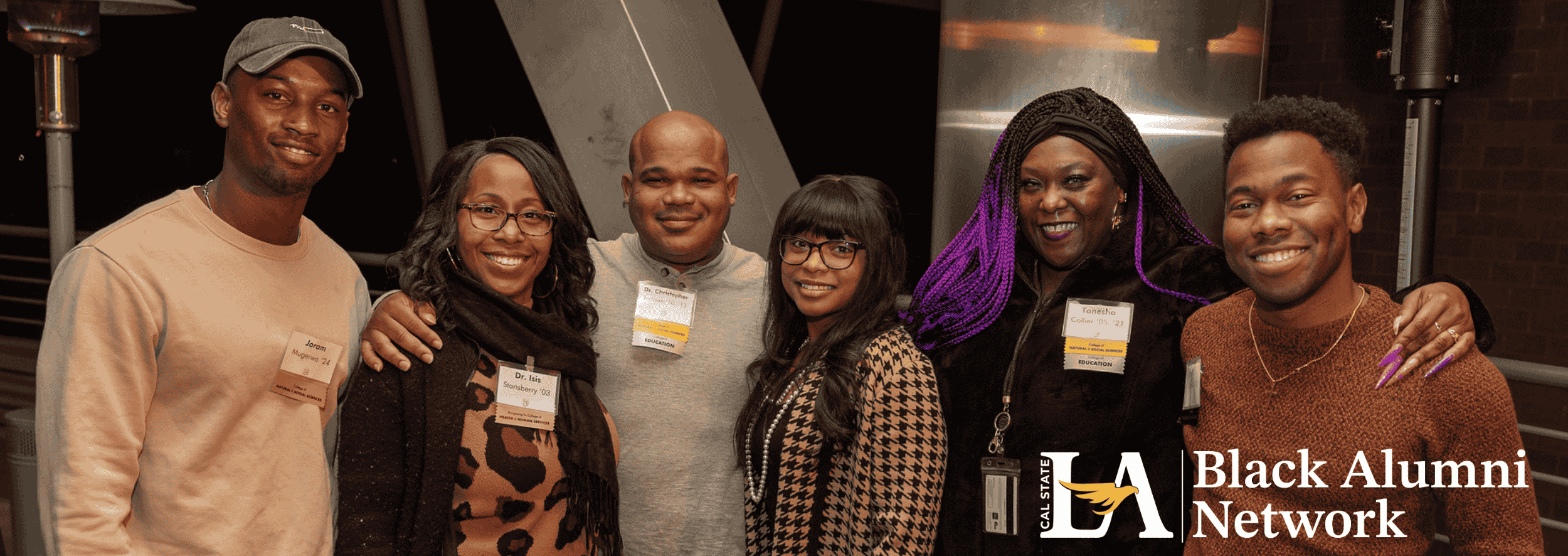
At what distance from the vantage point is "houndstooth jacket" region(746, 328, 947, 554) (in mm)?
1774

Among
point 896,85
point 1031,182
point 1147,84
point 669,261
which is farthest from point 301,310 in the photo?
point 896,85

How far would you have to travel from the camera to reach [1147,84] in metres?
2.86

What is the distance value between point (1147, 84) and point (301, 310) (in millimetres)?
2298

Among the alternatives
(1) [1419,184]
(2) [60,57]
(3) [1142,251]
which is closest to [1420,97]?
(1) [1419,184]

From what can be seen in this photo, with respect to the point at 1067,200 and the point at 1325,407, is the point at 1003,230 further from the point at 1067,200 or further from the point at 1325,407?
the point at 1325,407

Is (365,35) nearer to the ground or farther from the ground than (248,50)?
farther from the ground

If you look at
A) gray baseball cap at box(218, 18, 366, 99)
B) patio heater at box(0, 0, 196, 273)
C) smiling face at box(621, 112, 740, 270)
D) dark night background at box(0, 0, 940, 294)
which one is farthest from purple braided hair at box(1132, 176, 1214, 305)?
dark night background at box(0, 0, 940, 294)

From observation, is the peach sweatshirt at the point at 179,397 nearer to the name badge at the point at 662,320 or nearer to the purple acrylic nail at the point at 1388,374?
the name badge at the point at 662,320

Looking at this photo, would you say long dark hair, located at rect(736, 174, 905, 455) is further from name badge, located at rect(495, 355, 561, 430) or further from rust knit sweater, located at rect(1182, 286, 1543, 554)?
rust knit sweater, located at rect(1182, 286, 1543, 554)

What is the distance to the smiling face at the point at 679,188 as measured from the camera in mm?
2070

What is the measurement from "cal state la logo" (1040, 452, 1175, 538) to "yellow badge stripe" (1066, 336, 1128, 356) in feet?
0.64

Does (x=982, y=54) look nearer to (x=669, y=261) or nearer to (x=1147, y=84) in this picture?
(x=1147, y=84)

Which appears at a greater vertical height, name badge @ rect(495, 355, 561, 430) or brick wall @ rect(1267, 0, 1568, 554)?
brick wall @ rect(1267, 0, 1568, 554)

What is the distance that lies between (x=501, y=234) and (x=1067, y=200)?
109 centimetres
